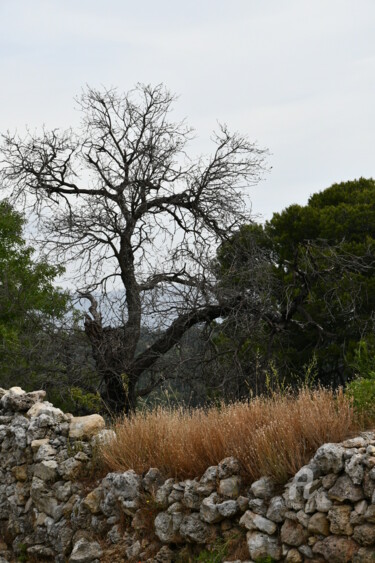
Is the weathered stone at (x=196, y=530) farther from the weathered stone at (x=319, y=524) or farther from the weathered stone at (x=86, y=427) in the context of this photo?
the weathered stone at (x=86, y=427)

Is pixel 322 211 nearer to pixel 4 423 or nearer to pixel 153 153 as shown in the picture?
pixel 153 153

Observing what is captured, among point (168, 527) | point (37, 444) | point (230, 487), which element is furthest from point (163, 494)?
point (37, 444)

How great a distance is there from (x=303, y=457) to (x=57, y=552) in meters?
3.27

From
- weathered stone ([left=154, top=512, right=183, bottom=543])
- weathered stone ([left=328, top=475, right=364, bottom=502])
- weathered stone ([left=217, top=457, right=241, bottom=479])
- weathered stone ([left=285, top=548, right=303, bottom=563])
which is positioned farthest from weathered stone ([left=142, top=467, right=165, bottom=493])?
weathered stone ([left=328, top=475, right=364, bottom=502])

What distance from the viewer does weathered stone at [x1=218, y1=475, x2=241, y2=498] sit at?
245 inches

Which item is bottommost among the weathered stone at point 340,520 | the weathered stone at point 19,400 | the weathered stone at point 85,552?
the weathered stone at point 85,552

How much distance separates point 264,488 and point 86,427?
9.56ft

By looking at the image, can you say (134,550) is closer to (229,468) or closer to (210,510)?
(210,510)

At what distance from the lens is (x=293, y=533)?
564 centimetres

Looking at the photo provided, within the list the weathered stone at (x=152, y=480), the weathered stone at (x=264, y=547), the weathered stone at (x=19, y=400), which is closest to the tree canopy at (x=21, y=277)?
the weathered stone at (x=19, y=400)

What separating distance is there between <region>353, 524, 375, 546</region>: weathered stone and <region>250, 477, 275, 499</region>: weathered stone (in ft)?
2.84

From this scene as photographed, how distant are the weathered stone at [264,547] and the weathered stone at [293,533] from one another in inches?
4.4

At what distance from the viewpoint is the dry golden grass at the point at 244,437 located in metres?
6.06

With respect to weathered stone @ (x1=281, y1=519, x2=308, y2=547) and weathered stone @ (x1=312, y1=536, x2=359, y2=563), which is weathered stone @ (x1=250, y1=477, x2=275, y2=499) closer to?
weathered stone @ (x1=281, y1=519, x2=308, y2=547)
